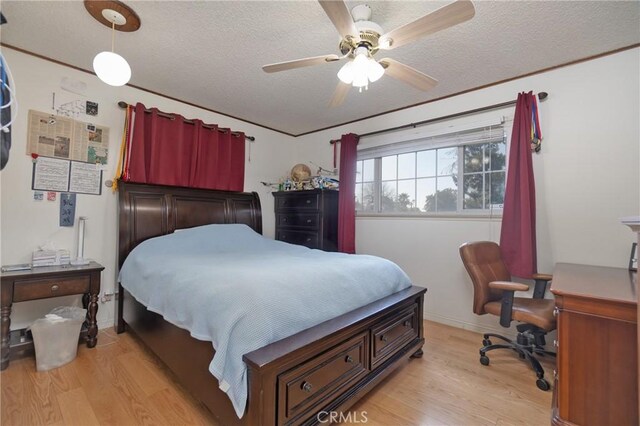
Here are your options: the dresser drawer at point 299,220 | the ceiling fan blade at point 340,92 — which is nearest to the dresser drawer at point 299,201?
the dresser drawer at point 299,220

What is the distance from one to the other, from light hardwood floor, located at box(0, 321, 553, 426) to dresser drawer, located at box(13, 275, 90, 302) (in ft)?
1.55

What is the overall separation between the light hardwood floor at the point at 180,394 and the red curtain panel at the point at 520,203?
780mm

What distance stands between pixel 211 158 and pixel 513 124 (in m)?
3.12

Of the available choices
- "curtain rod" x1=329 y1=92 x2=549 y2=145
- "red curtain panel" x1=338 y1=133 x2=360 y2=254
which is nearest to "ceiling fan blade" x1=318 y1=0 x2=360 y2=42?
"curtain rod" x1=329 y1=92 x2=549 y2=145

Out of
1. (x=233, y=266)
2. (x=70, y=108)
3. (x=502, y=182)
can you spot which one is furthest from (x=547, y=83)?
(x=70, y=108)

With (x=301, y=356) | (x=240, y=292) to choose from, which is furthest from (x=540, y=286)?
(x=240, y=292)

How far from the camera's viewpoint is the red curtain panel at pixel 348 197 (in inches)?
140

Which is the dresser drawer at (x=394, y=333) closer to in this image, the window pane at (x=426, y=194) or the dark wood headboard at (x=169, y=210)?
the window pane at (x=426, y=194)

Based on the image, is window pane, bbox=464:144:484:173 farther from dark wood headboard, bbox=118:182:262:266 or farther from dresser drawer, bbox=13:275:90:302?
dresser drawer, bbox=13:275:90:302

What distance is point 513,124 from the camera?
257 cm

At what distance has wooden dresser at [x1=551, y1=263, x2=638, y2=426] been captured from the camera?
1.25 m

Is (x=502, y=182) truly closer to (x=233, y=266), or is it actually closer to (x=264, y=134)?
(x=233, y=266)

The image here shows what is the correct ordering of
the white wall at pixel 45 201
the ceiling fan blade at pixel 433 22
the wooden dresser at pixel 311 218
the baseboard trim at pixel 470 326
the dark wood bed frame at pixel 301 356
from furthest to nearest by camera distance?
the wooden dresser at pixel 311 218, the baseboard trim at pixel 470 326, the white wall at pixel 45 201, the ceiling fan blade at pixel 433 22, the dark wood bed frame at pixel 301 356

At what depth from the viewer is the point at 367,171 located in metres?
3.77
